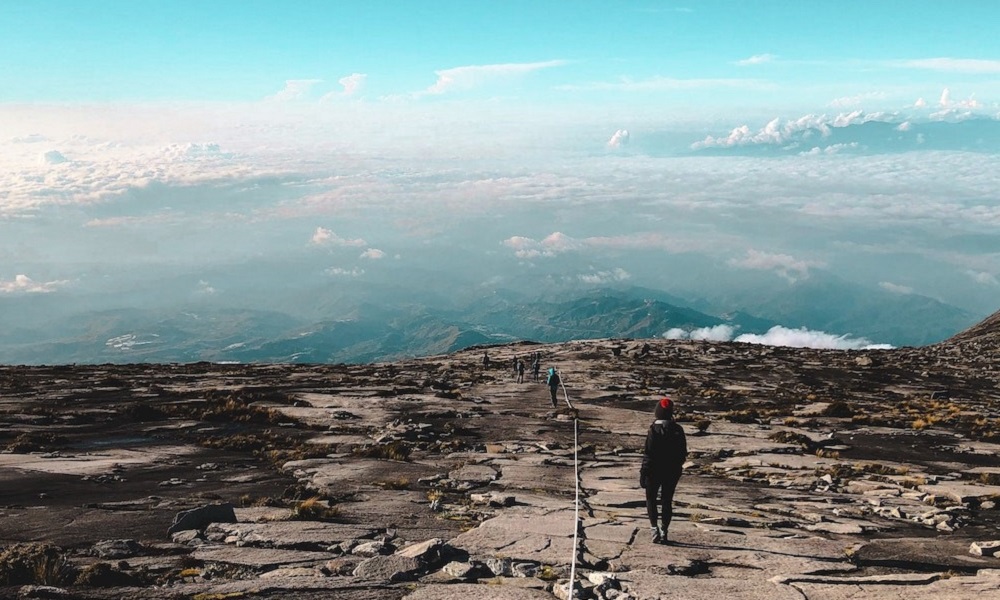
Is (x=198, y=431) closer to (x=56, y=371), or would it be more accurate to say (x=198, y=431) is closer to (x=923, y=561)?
(x=923, y=561)

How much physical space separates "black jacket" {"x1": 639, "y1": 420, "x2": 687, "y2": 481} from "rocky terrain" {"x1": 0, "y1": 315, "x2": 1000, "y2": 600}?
151 centimetres

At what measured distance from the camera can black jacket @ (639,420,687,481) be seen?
14.8 metres

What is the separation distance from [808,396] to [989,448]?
22.4 m

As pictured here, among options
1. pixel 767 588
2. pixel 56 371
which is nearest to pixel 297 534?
pixel 767 588

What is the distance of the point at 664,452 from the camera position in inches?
583

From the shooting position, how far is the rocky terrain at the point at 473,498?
11.5m

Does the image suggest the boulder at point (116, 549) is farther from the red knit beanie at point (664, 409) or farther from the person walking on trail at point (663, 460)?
the red knit beanie at point (664, 409)

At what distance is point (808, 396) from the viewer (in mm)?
53250

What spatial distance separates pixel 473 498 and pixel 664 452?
6.63 m

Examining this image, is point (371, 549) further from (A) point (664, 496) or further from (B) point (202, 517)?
(A) point (664, 496)

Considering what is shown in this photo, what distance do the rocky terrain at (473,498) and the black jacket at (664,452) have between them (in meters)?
1.51

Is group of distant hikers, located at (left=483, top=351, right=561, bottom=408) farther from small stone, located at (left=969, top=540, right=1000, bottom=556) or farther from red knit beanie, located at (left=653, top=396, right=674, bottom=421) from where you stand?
small stone, located at (left=969, top=540, right=1000, bottom=556)

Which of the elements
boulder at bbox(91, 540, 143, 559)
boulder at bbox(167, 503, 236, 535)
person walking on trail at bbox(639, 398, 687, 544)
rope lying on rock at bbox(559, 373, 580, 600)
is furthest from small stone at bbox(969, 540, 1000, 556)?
boulder at bbox(91, 540, 143, 559)

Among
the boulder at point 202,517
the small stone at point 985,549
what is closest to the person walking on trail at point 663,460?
the small stone at point 985,549
